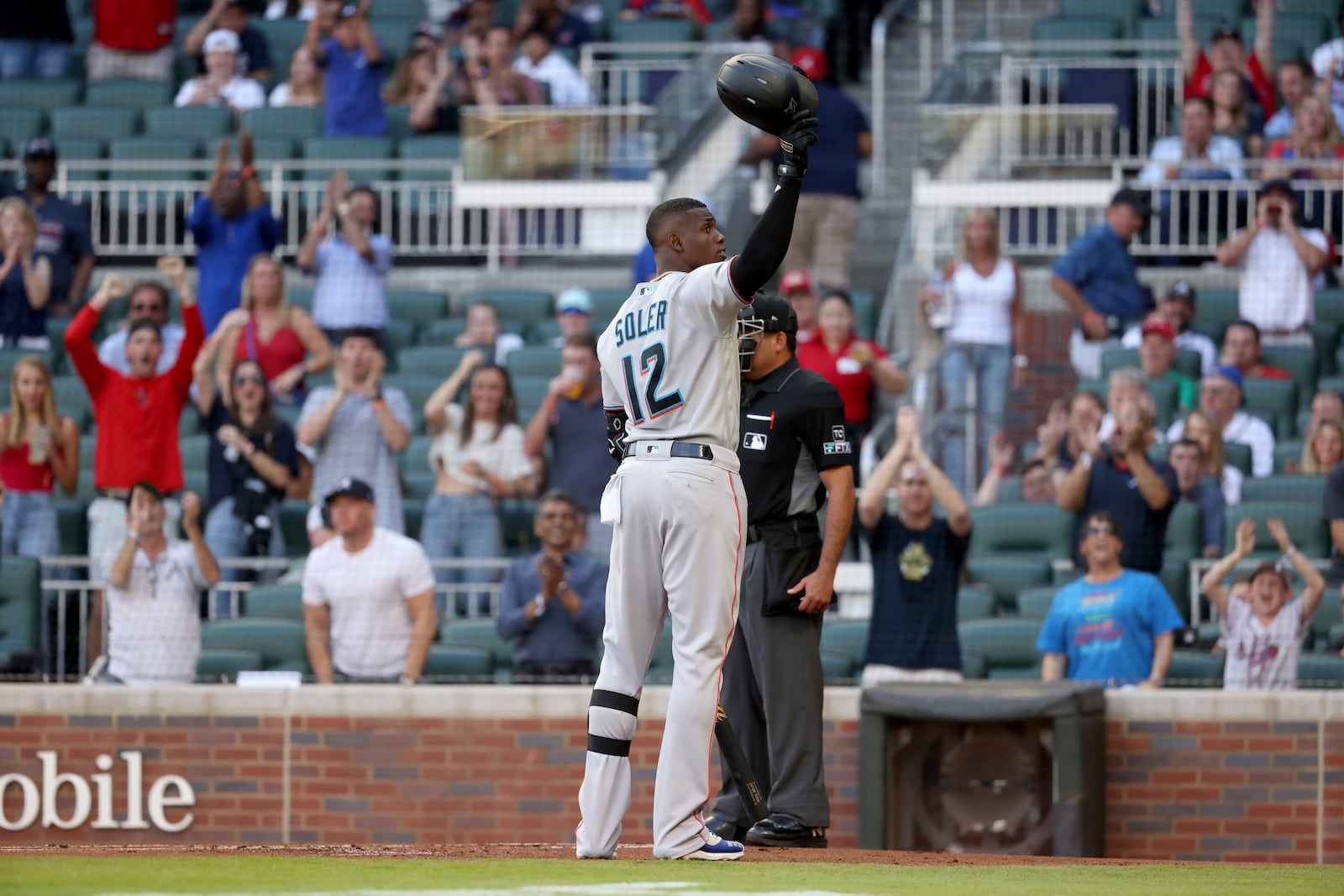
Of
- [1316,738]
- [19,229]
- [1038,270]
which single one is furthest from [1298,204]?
[19,229]

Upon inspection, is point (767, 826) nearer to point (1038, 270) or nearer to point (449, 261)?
point (1038, 270)

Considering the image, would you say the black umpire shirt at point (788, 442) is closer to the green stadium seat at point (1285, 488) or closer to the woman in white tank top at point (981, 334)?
the green stadium seat at point (1285, 488)

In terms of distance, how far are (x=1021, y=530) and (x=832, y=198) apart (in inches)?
130

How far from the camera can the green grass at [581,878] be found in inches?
191

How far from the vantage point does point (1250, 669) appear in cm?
897

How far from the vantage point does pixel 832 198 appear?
515 inches

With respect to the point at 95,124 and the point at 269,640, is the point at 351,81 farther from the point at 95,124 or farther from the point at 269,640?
the point at 269,640

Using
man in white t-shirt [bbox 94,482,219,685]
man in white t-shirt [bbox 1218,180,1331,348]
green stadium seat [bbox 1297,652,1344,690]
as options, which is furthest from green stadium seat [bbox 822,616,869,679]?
man in white t-shirt [bbox 1218,180,1331,348]

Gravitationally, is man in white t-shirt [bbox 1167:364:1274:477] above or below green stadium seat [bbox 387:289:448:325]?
below

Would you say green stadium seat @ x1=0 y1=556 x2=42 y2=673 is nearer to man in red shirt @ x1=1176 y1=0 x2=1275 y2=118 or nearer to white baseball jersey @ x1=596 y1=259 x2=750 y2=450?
white baseball jersey @ x1=596 y1=259 x2=750 y2=450

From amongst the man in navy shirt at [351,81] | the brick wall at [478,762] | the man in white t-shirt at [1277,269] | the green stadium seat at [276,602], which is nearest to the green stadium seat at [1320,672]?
Result: the brick wall at [478,762]

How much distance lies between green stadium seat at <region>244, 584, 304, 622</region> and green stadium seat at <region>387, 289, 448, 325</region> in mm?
4107

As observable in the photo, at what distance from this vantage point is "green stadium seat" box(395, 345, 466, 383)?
41.4ft

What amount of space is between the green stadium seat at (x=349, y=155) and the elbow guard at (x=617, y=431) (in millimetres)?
9140
